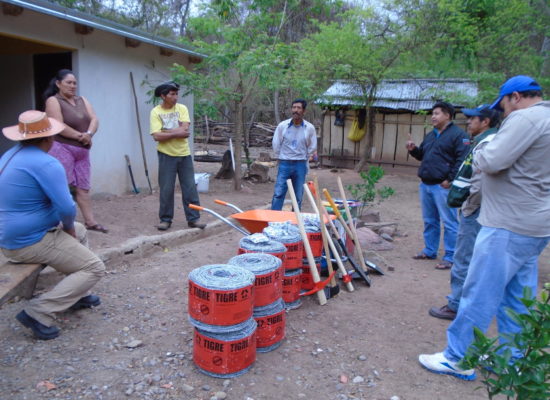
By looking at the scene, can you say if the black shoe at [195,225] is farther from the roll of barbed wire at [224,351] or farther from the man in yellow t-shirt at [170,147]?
the roll of barbed wire at [224,351]

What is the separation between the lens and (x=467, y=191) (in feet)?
11.0

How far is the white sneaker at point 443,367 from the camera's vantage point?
2.75 m

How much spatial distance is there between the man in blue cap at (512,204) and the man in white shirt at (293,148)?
365cm

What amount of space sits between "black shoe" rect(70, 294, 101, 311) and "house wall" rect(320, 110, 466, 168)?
11.5 m

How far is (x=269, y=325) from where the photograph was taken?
293 cm

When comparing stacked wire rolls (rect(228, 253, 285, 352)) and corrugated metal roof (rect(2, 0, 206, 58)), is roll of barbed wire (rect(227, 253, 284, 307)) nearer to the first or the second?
stacked wire rolls (rect(228, 253, 285, 352))

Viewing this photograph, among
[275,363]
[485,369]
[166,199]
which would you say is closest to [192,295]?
[275,363]

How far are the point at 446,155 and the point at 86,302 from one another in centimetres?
397

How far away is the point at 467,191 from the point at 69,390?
306cm

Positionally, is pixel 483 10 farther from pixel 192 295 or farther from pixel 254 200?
pixel 192 295

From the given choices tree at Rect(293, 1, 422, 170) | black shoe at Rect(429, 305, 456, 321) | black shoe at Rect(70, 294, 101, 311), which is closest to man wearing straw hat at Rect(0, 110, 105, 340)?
black shoe at Rect(70, 294, 101, 311)

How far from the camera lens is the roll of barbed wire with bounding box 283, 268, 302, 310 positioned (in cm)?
346

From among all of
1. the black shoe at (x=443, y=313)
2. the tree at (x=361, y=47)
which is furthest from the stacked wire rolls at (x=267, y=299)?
the tree at (x=361, y=47)

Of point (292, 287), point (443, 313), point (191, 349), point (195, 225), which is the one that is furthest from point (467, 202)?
point (195, 225)
